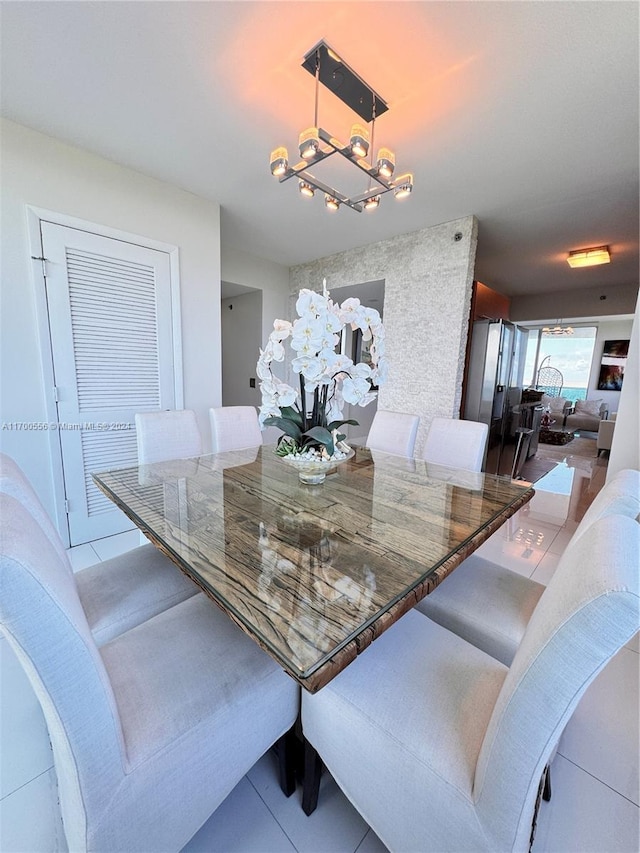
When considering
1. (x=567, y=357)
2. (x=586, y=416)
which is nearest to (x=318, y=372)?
(x=586, y=416)

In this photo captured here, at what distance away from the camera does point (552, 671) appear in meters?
0.58

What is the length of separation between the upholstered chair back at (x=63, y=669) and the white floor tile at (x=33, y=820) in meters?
0.44

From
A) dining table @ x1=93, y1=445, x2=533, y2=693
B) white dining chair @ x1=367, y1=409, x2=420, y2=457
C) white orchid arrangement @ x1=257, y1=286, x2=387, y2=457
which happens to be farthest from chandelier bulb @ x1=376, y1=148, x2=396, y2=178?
dining table @ x1=93, y1=445, x2=533, y2=693

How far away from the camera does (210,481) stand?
1644mm

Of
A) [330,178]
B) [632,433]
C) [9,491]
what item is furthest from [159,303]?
[632,433]

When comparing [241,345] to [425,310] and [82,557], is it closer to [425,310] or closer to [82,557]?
[425,310]

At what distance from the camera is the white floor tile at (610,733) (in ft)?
3.84

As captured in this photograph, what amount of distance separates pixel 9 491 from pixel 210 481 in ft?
2.56

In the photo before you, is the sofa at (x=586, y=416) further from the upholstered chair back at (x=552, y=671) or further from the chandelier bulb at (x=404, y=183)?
the upholstered chair back at (x=552, y=671)

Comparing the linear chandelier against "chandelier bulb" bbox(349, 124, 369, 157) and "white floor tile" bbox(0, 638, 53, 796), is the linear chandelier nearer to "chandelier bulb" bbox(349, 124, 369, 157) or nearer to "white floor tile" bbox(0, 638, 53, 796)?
"chandelier bulb" bbox(349, 124, 369, 157)

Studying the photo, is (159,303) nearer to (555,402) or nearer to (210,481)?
(210,481)

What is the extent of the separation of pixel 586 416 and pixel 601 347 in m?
2.32

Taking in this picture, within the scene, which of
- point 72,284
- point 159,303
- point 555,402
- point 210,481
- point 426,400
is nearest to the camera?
point 210,481

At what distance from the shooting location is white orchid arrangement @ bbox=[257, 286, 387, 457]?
1.31 m
